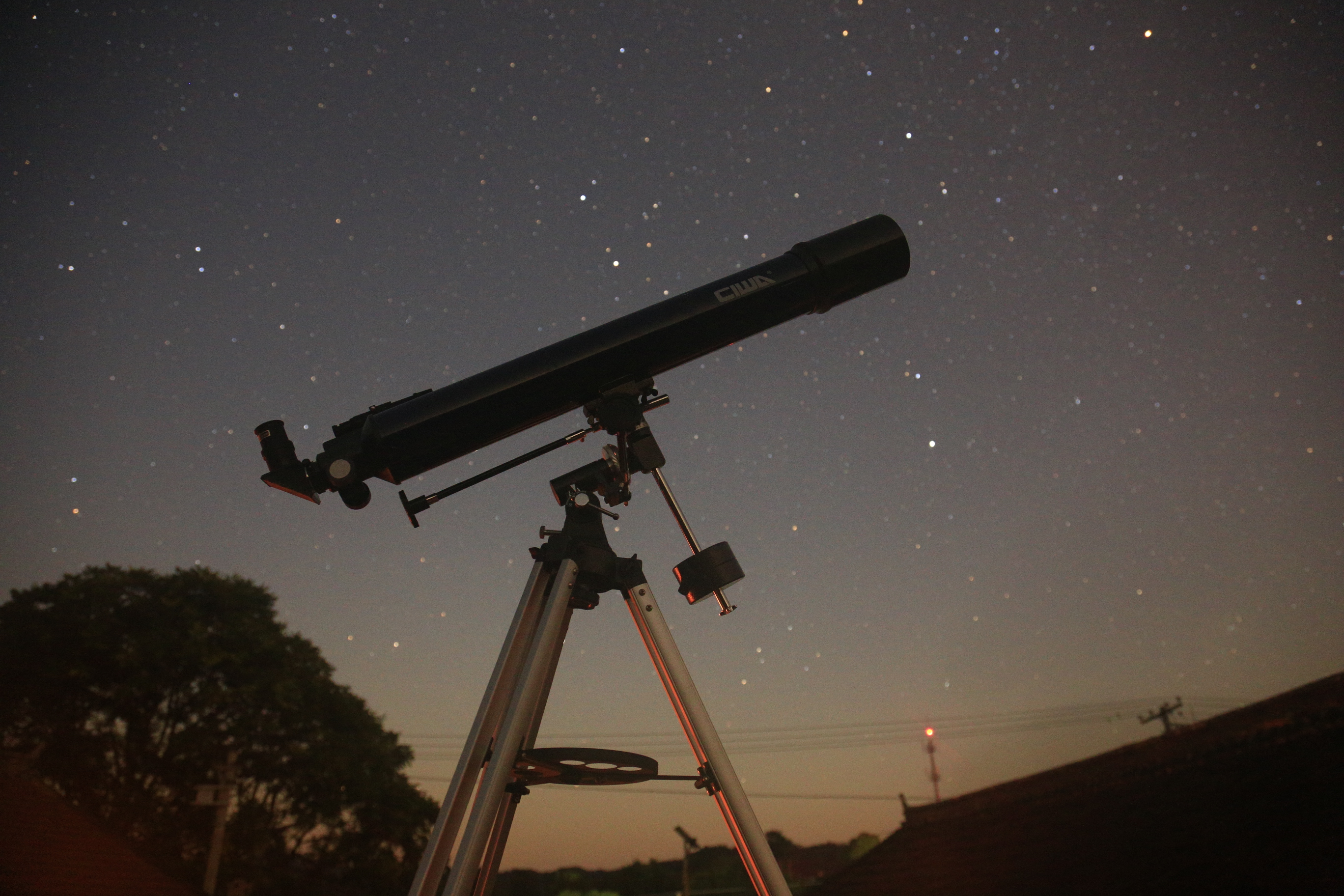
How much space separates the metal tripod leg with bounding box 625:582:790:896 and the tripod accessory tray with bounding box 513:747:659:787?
0.54ft

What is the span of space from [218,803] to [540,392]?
12.4 m

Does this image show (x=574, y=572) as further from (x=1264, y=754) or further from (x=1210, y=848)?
(x=1264, y=754)

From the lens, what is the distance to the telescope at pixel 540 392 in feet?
6.24

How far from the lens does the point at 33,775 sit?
35.1 ft

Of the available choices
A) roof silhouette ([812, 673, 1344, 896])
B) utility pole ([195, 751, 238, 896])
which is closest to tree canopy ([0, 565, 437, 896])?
utility pole ([195, 751, 238, 896])

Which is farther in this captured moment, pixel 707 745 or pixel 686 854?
pixel 686 854

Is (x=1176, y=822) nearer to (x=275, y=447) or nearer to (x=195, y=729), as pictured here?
(x=275, y=447)

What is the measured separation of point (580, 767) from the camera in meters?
1.50

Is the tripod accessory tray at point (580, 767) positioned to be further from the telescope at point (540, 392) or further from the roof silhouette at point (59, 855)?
the roof silhouette at point (59, 855)

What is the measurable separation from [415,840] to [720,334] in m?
15.5

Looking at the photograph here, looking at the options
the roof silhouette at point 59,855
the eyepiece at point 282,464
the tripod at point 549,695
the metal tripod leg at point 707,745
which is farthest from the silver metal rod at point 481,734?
the roof silhouette at point 59,855

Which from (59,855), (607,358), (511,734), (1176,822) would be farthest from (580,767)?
(59,855)

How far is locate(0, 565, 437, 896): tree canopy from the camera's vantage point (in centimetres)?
1146

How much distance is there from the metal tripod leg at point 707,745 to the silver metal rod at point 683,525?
143mm
